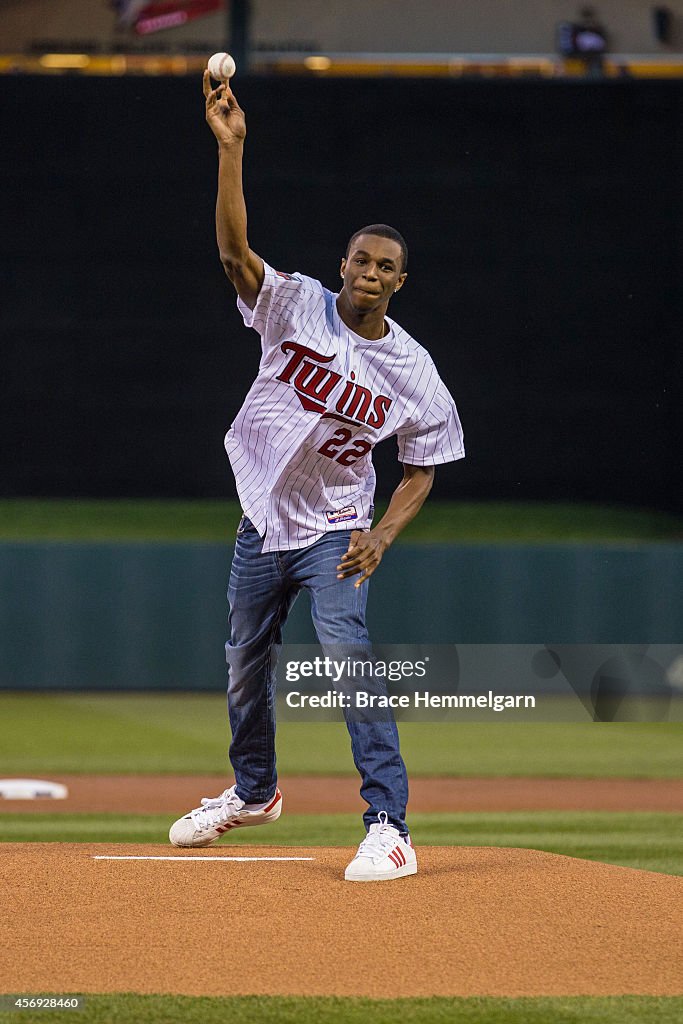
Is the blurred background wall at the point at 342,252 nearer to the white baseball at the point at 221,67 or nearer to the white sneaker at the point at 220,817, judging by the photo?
the white sneaker at the point at 220,817

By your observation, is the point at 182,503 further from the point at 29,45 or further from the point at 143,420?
the point at 29,45

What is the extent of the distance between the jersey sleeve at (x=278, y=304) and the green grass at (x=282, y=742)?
4589 millimetres

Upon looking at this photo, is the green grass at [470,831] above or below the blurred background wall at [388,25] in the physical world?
below

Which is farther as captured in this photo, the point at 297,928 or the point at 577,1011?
the point at 297,928

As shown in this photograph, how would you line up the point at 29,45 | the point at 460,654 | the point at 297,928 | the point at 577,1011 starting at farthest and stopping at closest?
the point at 29,45 → the point at 460,654 → the point at 297,928 → the point at 577,1011

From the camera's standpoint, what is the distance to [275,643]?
171 inches

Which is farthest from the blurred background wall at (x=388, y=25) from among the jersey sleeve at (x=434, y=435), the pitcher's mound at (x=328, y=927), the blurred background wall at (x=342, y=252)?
the pitcher's mound at (x=328, y=927)

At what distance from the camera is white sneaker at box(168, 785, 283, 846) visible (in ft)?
14.9

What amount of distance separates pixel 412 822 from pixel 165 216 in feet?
28.9

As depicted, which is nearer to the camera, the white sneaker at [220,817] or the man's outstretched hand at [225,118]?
the man's outstretched hand at [225,118]

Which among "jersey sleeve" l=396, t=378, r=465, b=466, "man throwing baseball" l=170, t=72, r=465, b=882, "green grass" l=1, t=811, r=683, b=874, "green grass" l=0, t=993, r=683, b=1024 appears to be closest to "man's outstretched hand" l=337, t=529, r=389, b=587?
"man throwing baseball" l=170, t=72, r=465, b=882

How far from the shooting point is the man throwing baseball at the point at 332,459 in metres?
4.04

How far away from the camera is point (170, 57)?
14141 mm

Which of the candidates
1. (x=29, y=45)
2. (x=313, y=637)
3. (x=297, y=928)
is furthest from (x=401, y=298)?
(x=297, y=928)
